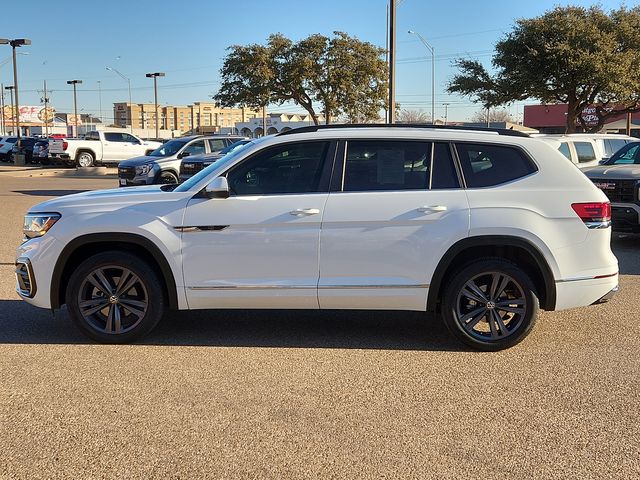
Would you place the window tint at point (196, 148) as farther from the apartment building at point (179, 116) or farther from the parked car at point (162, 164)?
the apartment building at point (179, 116)

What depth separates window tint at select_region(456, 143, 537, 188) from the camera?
528 centimetres

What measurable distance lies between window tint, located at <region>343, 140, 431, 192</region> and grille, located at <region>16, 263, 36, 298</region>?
2.77 m

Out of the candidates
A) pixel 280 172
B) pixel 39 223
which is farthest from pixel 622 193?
pixel 39 223

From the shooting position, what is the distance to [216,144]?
19172 mm

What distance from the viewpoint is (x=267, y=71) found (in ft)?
127

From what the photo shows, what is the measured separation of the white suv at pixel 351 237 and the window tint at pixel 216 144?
13.8 m

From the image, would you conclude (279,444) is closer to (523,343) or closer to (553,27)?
(523,343)

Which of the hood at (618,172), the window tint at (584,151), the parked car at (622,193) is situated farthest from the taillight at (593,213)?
the window tint at (584,151)

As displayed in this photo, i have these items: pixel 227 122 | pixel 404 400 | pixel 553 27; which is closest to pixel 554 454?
pixel 404 400

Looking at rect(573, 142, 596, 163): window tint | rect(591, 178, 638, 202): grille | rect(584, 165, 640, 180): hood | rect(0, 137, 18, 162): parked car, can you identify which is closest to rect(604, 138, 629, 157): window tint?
rect(573, 142, 596, 163): window tint

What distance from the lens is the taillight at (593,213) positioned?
17.1ft

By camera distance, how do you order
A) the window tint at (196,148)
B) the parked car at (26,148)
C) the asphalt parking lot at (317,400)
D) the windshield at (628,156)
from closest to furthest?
the asphalt parking lot at (317,400) < the windshield at (628,156) < the window tint at (196,148) < the parked car at (26,148)

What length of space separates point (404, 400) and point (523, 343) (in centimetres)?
173

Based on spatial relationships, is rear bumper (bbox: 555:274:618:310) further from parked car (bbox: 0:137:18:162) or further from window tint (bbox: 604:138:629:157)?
parked car (bbox: 0:137:18:162)
